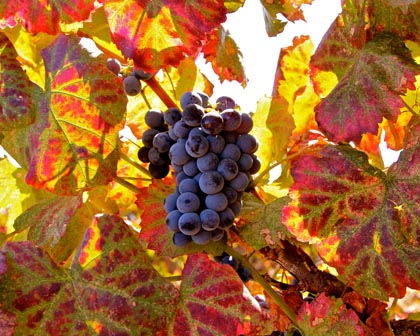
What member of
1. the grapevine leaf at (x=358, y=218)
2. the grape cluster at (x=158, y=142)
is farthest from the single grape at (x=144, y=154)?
the grapevine leaf at (x=358, y=218)

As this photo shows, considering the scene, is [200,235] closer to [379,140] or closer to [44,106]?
[44,106]

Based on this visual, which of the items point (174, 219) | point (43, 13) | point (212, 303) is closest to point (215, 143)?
point (174, 219)

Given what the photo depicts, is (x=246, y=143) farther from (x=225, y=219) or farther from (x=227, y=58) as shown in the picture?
(x=227, y=58)

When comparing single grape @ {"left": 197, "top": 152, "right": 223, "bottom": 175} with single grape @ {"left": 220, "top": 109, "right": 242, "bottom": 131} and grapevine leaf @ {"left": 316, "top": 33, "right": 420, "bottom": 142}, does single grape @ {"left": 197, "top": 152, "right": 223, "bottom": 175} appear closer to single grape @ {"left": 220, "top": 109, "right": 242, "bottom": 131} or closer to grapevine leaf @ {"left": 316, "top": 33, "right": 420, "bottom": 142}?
single grape @ {"left": 220, "top": 109, "right": 242, "bottom": 131}

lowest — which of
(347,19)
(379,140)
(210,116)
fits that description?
(379,140)

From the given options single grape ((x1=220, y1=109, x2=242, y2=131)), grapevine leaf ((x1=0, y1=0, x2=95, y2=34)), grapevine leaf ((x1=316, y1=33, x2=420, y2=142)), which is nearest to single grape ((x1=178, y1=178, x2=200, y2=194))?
single grape ((x1=220, y1=109, x2=242, y2=131))

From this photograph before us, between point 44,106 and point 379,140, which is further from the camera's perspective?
point 379,140

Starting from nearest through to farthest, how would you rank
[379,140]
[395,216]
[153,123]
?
[395,216] → [153,123] → [379,140]

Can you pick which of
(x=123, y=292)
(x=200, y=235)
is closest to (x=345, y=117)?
(x=200, y=235)

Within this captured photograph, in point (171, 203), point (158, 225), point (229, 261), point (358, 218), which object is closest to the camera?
point (358, 218)
